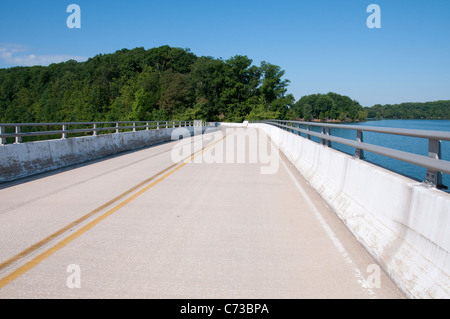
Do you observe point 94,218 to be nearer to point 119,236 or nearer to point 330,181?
point 119,236

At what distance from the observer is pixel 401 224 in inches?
168

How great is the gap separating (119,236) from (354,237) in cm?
349

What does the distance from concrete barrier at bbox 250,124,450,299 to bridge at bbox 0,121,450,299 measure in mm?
15

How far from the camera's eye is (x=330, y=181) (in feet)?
27.4

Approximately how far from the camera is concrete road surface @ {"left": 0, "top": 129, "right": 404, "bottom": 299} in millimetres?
3971

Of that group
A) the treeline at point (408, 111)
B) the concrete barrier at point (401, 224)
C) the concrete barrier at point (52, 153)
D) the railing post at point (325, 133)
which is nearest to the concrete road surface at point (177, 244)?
the concrete barrier at point (401, 224)

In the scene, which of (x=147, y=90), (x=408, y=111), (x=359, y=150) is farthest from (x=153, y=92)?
(x=359, y=150)

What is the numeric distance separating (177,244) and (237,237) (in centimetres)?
92

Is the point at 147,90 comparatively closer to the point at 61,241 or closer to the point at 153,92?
the point at 153,92

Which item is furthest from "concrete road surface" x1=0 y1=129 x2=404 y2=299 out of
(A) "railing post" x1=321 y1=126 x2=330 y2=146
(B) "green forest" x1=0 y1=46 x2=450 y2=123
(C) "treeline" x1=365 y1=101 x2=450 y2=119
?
(B) "green forest" x1=0 y1=46 x2=450 y2=123

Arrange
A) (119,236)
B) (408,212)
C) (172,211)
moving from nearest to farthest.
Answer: (408,212), (119,236), (172,211)

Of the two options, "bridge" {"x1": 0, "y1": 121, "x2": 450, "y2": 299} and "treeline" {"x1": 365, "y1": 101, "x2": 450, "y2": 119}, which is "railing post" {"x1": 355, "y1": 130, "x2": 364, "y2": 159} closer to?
"bridge" {"x1": 0, "y1": 121, "x2": 450, "y2": 299}

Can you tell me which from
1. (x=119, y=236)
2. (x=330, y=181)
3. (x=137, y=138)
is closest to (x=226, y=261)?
(x=119, y=236)
